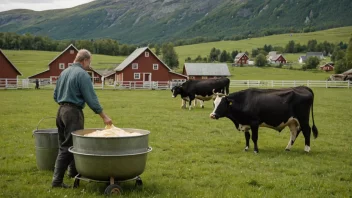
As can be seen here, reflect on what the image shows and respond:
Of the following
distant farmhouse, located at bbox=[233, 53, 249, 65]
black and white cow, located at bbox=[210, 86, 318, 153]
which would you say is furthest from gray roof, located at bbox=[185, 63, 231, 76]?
black and white cow, located at bbox=[210, 86, 318, 153]

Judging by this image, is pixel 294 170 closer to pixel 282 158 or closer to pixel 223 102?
pixel 282 158

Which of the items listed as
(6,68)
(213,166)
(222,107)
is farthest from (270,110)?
(6,68)

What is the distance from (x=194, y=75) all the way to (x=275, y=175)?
65911mm

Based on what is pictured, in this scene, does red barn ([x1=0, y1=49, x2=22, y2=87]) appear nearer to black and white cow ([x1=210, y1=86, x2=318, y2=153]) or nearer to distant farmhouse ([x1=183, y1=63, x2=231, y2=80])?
distant farmhouse ([x1=183, y1=63, x2=231, y2=80])

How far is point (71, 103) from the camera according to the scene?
7887mm

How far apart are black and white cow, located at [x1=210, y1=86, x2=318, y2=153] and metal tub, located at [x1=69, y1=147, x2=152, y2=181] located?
5497mm

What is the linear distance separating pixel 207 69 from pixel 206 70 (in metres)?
0.28

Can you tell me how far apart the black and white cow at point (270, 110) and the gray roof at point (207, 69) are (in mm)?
61107

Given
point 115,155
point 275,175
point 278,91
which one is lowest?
point 275,175

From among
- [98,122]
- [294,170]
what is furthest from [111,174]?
[98,122]

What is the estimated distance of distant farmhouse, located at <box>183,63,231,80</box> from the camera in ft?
243

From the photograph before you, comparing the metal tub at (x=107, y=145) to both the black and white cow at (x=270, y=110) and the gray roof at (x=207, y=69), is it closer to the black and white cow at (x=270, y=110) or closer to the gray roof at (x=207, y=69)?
the black and white cow at (x=270, y=110)

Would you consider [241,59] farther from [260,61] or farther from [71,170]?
[71,170]

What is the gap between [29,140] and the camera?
43.4 feet
